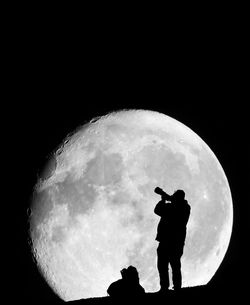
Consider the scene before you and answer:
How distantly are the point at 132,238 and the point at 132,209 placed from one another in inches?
27.3

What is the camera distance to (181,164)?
1116 cm

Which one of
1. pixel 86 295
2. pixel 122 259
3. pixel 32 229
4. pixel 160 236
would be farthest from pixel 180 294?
pixel 32 229

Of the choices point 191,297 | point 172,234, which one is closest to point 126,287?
point 191,297

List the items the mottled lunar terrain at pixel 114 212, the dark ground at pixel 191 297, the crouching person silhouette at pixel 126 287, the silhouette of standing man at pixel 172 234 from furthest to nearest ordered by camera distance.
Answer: the mottled lunar terrain at pixel 114 212 → the silhouette of standing man at pixel 172 234 → the dark ground at pixel 191 297 → the crouching person silhouette at pixel 126 287

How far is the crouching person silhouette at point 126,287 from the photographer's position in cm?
521

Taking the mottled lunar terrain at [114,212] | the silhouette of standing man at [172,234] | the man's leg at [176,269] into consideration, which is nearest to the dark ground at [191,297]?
the man's leg at [176,269]

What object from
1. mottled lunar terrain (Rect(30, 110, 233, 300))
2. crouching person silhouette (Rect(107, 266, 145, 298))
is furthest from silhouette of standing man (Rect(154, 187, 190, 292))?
mottled lunar terrain (Rect(30, 110, 233, 300))

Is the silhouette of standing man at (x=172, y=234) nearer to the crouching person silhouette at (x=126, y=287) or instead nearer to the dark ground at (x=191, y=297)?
the dark ground at (x=191, y=297)

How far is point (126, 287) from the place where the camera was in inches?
207

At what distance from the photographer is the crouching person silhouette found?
5.21 m

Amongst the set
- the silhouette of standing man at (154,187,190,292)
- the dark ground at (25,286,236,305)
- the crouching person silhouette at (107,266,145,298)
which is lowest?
the dark ground at (25,286,236,305)

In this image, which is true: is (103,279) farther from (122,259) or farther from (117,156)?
(117,156)

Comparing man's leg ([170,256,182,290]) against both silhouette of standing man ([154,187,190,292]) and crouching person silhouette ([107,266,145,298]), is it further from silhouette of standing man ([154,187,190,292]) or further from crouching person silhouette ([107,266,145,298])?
crouching person silhouette ([107,266,145,298])

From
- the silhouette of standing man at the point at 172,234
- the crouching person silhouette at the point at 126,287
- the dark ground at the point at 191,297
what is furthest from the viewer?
the silhouette of standing man at the point at 172,234
